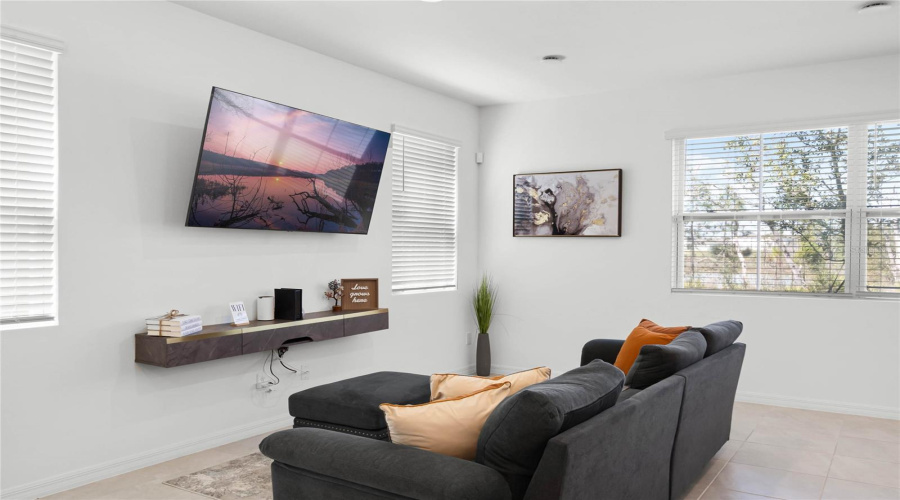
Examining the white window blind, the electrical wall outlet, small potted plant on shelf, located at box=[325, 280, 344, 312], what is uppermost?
the white window blind

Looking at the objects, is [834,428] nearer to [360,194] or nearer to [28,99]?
[360,194]

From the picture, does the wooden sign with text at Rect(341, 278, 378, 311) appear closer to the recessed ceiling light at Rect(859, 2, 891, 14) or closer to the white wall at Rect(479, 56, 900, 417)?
the white wall at Rect(479, 56, 900, 417)

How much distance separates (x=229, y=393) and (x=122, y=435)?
71 centimetres

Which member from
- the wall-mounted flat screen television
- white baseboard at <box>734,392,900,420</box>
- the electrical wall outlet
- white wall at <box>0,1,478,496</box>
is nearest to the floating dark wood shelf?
white wall at <box>0,1,478,496</box>

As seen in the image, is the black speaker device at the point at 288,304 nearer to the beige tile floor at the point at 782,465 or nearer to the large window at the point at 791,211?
the beige tile floor at the point at 782,465

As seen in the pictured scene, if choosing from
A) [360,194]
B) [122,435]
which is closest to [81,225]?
[122,435]

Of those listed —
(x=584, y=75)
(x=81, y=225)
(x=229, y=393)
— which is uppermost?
(x=584, y=75)

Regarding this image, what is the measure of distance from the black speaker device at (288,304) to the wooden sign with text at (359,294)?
0.55 m

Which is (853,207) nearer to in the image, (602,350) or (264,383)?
(602,350)

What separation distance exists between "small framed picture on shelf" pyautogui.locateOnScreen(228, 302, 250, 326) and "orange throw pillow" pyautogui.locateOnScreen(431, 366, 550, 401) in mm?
1963

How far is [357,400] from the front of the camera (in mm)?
3320

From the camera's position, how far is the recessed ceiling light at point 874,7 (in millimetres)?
3691

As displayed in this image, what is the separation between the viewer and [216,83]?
157 inches

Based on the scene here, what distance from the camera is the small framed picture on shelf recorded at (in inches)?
155
